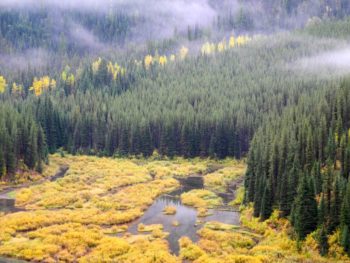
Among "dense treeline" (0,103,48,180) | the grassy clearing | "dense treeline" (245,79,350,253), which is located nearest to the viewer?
"dense treeline" (245,79,350,253)

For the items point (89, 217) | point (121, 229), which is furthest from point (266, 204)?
point (89, 217)

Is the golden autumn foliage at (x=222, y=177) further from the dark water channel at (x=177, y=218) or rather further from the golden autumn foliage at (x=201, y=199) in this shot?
the dark water channel at (x=177, y=218)

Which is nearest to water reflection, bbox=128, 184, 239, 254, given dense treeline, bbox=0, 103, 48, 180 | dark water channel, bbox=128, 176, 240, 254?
dark water channel, bbox=128, 176, 240, 254

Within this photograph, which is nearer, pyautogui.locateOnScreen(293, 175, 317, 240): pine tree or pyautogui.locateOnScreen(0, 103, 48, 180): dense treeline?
pyautogui.locateOnScreen(293, 175, 317, 240): pine tree

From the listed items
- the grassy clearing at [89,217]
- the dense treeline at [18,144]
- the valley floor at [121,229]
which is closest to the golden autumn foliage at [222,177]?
the valley floor at [121,229]

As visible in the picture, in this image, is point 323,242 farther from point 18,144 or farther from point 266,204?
point 18,144

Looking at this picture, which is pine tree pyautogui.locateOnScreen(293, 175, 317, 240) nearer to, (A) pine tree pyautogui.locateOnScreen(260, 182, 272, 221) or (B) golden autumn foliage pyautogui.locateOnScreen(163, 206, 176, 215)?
(A) pine tree pyautogui.locateOnScreen(260, 182, 272, 221)

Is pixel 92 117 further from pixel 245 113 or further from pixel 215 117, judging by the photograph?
pixel 245 113
